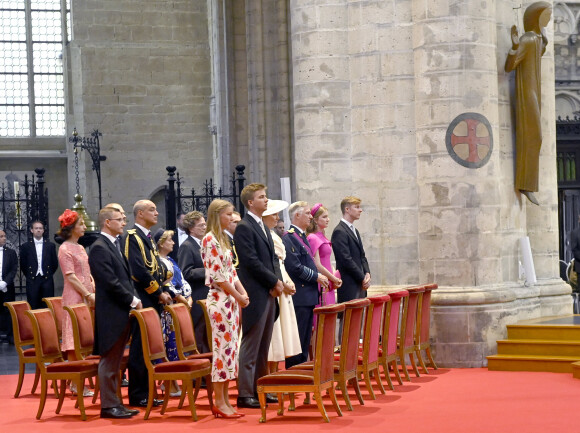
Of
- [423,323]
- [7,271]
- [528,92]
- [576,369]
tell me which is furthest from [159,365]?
[7,271]

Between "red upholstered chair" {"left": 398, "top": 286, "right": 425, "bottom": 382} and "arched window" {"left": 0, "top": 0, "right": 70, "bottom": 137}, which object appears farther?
"arched window" {"left": 0, "top": 0, "right": 70, "bottom": 137}

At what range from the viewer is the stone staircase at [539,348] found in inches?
431

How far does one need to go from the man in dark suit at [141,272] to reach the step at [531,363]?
145 inches

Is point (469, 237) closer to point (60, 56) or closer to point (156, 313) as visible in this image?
point (156, 313)

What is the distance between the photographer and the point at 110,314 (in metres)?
8.55

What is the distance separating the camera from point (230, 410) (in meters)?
8.34

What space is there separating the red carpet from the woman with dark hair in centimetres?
55

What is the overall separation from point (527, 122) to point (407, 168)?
4.71ft

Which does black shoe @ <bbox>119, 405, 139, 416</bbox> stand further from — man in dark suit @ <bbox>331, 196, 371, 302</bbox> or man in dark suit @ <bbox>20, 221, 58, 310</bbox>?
man in dark suit @ <bbox>20, 221, 58, 310</bbox>

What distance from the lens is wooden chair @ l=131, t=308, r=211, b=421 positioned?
27.5ft

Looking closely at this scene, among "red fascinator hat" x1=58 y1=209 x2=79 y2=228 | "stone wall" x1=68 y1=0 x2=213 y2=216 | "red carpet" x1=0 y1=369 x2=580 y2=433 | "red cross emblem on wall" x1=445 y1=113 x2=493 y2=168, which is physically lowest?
"red carpet" x1=0 y1=369 x2=580 y2=433

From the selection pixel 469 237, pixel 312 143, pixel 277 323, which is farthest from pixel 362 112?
pixel 277 323

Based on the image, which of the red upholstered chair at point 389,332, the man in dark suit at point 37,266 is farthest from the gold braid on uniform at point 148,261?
the man in dark suit at point 37,266

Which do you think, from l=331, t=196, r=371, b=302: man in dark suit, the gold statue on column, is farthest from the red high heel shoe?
the gold statue on column
